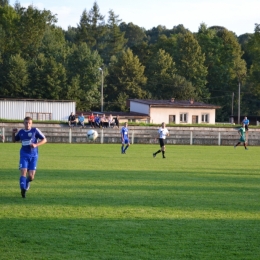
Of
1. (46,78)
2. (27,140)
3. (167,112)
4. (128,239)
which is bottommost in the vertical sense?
(128,239)

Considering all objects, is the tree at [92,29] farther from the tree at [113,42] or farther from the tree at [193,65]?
the tree at [193,65]

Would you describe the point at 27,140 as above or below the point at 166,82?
below

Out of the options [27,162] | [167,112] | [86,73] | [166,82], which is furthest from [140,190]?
[166,82]

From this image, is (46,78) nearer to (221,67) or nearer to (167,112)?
(167,112)

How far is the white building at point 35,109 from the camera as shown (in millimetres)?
65875

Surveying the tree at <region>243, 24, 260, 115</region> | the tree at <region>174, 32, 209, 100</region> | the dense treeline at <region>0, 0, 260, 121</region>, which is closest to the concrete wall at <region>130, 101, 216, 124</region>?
the dense treeline at <region>0, 0, 260, 121</region>

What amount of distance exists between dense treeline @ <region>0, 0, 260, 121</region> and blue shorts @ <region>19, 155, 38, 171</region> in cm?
6696

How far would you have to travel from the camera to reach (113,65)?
94.6m

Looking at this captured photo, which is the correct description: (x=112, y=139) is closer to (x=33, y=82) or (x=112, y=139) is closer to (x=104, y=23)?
(x=33, y=82)

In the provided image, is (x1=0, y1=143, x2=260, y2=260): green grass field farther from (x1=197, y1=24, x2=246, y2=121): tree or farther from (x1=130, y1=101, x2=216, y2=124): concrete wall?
(x1=197, y1=24, x2=246, y2=121): tree

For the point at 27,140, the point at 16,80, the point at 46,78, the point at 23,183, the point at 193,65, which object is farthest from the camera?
the point at 193,65

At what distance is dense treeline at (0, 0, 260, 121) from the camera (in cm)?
8038

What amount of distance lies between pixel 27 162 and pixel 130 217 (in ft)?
12.7

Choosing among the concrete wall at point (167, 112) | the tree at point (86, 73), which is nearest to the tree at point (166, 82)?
the tree at point (86, 73)
